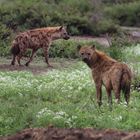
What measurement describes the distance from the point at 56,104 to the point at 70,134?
2864mm

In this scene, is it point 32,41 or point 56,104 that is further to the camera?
point 32,41

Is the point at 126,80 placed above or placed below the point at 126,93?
above

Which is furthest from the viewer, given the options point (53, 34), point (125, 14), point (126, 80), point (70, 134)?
point (125, 14)

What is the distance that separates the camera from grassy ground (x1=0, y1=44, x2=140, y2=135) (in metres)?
10.8

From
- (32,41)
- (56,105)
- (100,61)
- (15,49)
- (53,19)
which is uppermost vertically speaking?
(100,61)

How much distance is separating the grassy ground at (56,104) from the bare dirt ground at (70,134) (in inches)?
18.1

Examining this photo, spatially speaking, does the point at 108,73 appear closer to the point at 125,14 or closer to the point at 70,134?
the point at 70,134

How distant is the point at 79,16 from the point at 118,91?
18.8m

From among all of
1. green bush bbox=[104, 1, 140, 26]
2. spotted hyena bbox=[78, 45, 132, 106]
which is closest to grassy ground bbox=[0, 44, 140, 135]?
spotted hyena bbox=[78, 45, 132, 106]

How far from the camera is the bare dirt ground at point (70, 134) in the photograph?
965 centimetres

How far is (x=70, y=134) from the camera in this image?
32.6ft

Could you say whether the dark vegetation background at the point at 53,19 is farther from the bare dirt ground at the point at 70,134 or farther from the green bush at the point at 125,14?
the bare dirt ground at the point at 70,134

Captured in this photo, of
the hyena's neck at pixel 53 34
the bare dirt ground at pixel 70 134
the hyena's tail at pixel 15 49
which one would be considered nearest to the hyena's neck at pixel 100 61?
the bare dirt ground at pixel 70 134

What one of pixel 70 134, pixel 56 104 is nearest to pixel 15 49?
pixel 56 104
